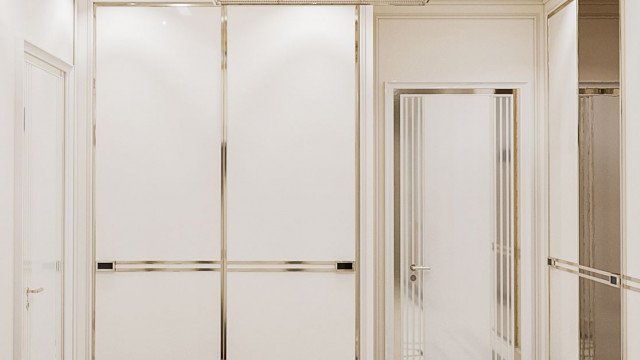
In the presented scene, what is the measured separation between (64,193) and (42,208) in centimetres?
31

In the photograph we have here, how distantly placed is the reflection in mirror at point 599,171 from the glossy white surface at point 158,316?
204 cm

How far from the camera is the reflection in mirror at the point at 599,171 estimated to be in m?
2.73

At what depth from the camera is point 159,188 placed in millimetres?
3170

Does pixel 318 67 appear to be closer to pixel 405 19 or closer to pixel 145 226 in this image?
pixel 405 19

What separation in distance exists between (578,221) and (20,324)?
2.83m

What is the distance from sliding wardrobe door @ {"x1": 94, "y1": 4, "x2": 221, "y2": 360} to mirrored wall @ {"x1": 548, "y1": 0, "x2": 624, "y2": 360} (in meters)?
2.01

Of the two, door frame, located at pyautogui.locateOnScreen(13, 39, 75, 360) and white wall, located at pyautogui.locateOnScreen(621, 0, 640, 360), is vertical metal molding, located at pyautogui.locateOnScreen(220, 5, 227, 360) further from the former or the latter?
white wall, located at pyautogui.locateOnScreen(621, 0, 640, 360)

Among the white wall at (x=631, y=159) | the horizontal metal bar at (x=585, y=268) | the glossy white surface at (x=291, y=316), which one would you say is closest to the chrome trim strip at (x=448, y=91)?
the white wall at (x=631, y=159)

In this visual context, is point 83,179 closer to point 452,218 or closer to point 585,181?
point 452,218

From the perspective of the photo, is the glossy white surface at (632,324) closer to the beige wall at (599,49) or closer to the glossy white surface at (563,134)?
the glossy white surface at (563,134)

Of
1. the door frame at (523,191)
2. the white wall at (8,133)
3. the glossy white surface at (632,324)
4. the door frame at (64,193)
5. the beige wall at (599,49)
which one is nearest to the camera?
the white wall at (8,133)

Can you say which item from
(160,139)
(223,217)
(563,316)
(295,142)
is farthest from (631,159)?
(160,139)

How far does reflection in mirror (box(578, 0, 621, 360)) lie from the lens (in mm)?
2732

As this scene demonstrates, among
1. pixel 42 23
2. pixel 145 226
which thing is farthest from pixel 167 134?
pixel 42 23
